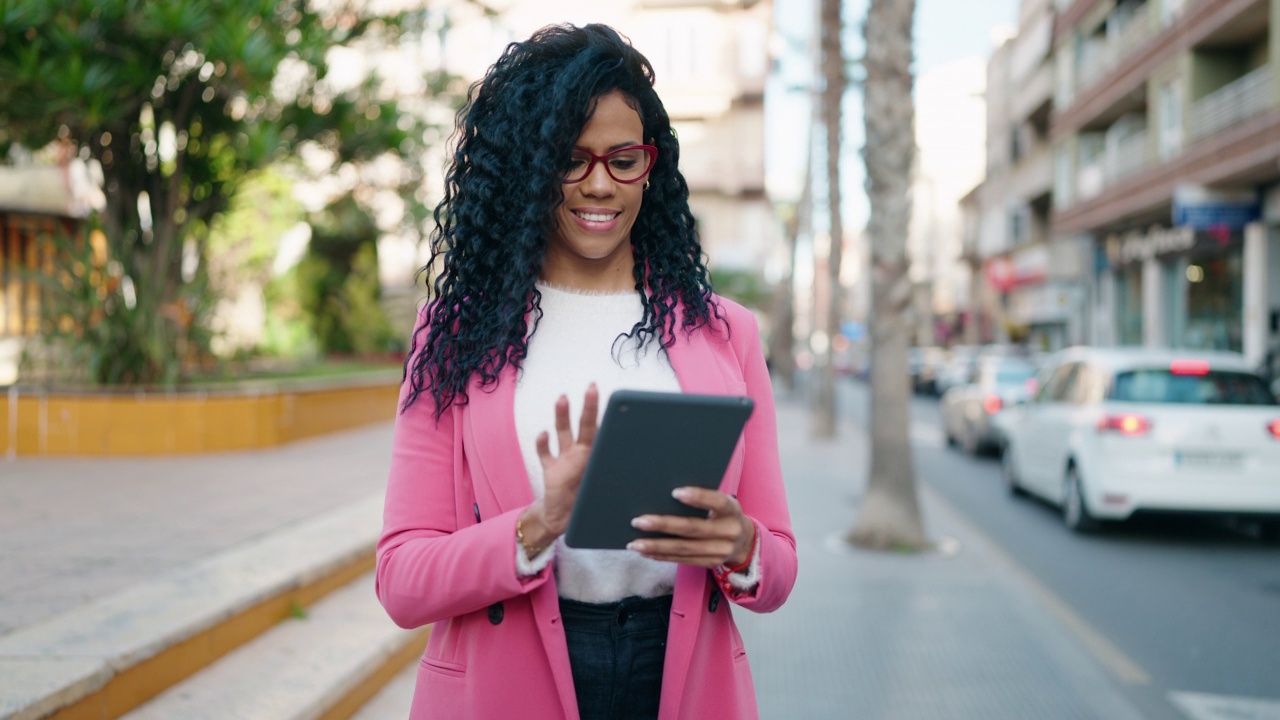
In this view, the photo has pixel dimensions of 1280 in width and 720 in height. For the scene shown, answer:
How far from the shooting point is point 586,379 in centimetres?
187

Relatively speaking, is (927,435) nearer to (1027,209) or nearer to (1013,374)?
(1013,374)

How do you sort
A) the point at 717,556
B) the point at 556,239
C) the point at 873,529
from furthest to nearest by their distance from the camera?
the point at 873,529
the point at 556,239
the point at 717,556

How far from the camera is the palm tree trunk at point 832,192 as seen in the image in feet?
58.0

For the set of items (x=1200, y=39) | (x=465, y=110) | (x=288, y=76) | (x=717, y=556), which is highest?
(x=1200, y=39)

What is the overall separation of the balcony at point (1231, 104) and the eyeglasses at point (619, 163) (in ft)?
61.0

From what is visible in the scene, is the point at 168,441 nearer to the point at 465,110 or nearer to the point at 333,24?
the point at 333,24

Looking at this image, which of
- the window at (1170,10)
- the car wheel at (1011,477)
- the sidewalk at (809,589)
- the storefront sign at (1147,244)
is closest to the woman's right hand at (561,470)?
the sidewalk at (809,589)

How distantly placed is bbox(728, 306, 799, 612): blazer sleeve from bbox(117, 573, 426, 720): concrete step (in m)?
2.56

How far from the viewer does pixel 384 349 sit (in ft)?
68.3

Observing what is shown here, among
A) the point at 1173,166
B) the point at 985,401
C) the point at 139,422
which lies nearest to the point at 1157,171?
the point at 1173,166

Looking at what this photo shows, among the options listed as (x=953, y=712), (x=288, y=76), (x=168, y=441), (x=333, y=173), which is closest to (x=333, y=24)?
(x=288, y=76)

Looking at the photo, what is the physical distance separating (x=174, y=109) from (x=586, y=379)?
10.1 m

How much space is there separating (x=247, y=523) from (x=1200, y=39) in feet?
65.4

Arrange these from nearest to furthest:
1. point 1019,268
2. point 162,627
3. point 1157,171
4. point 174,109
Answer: point 162,627, point 174,109, point 1157,171, point 1019,268
